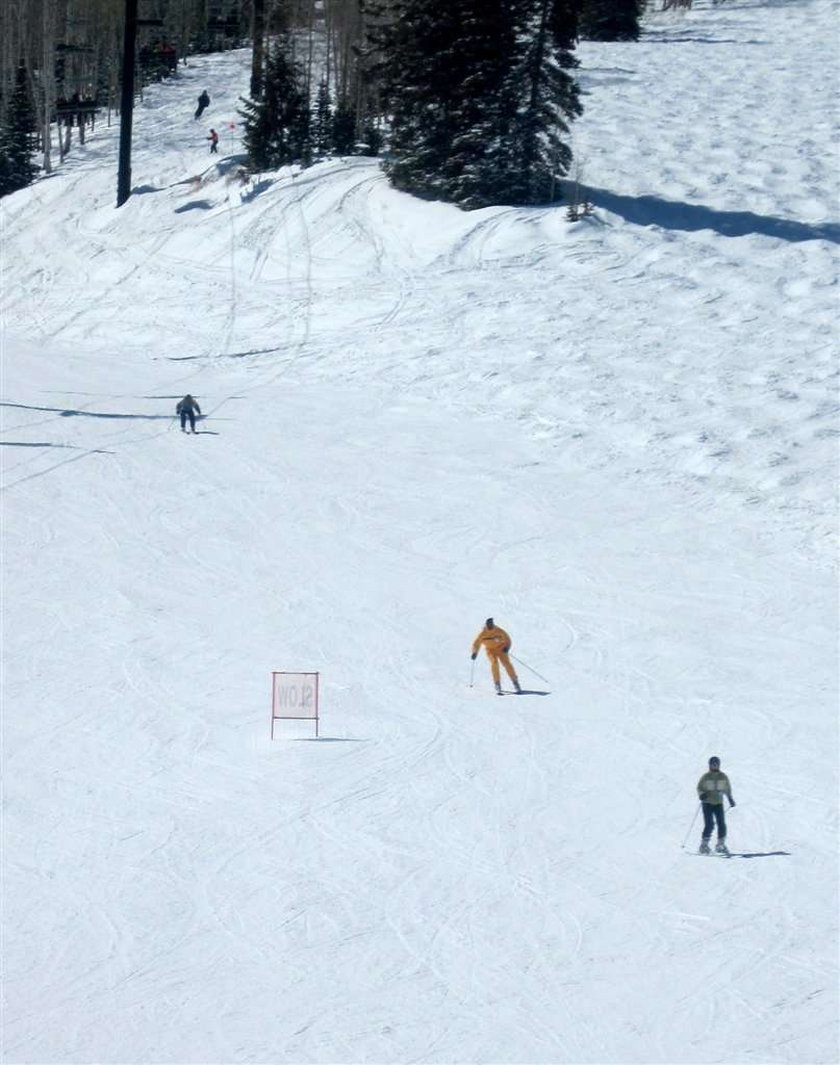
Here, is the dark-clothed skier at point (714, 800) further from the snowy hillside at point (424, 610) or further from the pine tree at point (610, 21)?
the pine tree at point (610, 21)

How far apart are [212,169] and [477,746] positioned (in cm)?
3068

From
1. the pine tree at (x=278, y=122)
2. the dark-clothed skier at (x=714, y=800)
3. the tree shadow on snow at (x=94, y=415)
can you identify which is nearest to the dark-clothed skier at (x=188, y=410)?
the tree shadow on snow at (x=94, y=415)

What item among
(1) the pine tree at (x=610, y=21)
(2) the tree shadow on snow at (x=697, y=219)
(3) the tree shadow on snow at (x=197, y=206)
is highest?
(1) the pine tree at (x=610, y=21)

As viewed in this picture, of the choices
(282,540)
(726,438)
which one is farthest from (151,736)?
(726,438)

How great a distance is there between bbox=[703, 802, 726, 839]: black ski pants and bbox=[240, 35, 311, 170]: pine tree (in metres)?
31.6

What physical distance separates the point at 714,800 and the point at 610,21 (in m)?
53.8

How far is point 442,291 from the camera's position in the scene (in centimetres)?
3338

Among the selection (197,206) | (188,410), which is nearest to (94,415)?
(188,410)

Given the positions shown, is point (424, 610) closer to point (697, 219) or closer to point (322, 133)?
point (697, 219)

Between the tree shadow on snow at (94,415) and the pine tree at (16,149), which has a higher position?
the pine tree at (16,149)

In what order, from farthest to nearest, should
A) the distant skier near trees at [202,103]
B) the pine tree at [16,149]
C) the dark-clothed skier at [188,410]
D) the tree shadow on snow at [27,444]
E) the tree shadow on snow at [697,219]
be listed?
1. the distant skier near trees at [202,103]
2. the pine tree at [16,149]
3. the tree shadow on snow at [697,219]
4. the dark-clothed skier at [188,410]
5. the tree shadow on snow at [27,444]

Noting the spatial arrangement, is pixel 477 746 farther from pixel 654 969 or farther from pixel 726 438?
pixel 726 438

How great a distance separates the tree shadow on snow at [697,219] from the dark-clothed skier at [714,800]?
23471 mm

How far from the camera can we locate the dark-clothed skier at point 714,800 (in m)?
13.3
